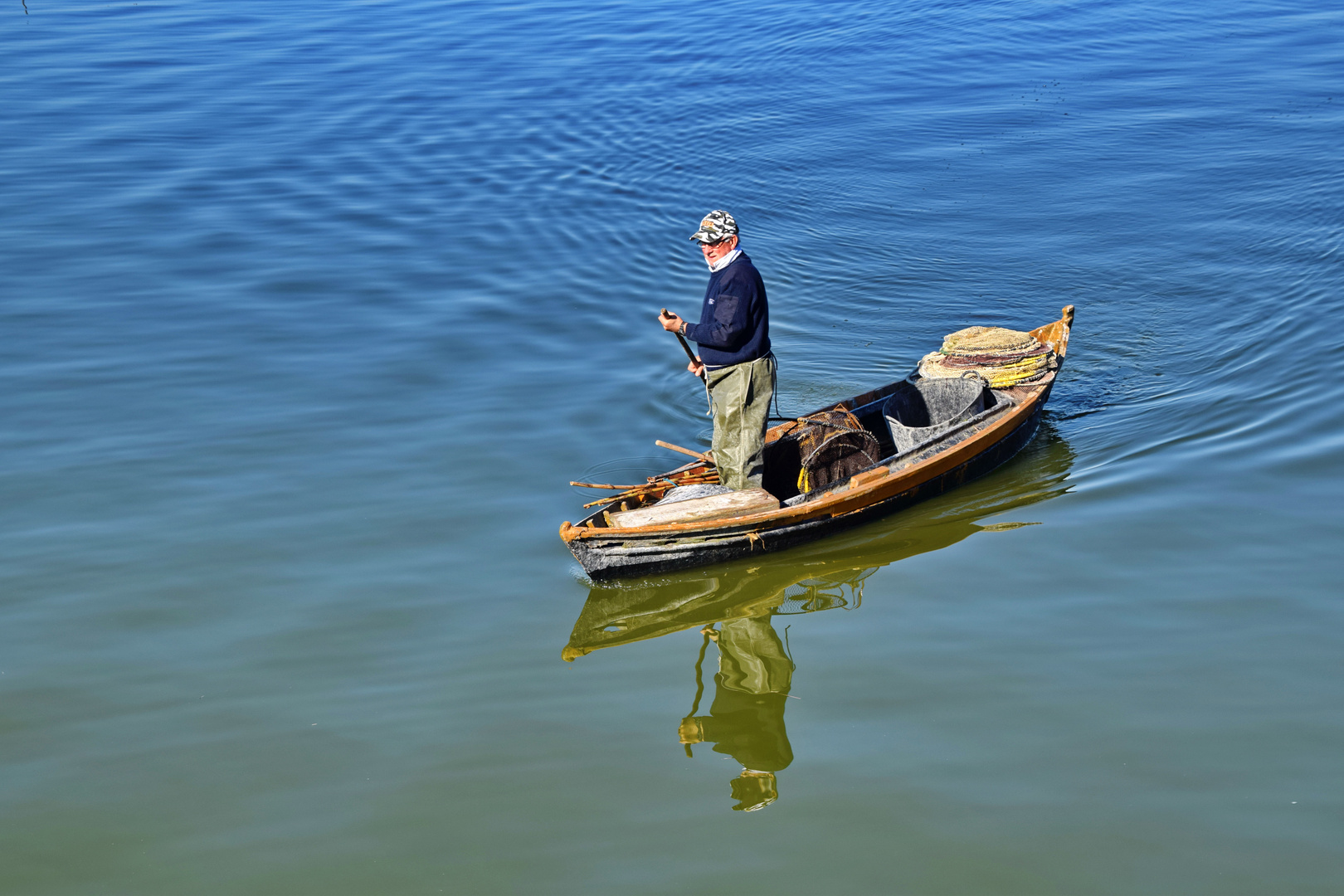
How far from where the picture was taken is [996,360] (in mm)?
9906

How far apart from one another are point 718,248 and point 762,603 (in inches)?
97.9

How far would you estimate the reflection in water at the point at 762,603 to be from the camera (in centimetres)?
647

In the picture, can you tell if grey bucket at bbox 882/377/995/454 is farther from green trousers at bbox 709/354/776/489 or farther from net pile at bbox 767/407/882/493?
green trousers at bbox 709/354/776/489

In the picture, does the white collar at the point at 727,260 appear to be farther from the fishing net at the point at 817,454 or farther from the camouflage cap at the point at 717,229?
the fishing net at the point at 817,454

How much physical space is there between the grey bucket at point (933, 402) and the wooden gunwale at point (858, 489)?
16cm

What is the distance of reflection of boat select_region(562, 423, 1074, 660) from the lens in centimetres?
768

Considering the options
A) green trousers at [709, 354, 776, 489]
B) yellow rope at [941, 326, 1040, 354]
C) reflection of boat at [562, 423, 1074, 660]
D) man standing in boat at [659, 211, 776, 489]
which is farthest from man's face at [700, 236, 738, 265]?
yellow rope at [941, 326, 1040, 354]

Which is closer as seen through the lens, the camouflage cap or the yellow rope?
the camouflage cap

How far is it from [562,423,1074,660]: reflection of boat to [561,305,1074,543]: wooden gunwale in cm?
30

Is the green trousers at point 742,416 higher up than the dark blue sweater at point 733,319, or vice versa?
the dark blue sweater at point 733,319

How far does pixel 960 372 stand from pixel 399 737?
19.0 ft

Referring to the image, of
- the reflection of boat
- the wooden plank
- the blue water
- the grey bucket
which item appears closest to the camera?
the blue water

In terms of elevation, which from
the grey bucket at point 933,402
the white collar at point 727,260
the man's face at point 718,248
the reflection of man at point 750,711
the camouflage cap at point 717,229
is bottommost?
the reflection of man at point 750,711

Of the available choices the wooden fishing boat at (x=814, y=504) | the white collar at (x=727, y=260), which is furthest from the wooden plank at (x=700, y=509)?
the white collar at (x=727, y=260)
